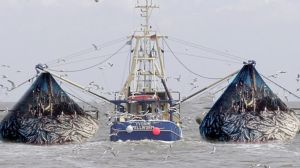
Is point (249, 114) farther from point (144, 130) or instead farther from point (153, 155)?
point (153, 155)

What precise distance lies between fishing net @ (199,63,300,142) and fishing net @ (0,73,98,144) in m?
9.04

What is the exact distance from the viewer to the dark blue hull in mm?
47188

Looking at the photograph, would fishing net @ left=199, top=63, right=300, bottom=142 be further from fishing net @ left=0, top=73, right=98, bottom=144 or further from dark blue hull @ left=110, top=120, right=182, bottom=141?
fishing net @ left=0, top=73, right=98, bottom=144

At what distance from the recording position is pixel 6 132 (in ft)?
173

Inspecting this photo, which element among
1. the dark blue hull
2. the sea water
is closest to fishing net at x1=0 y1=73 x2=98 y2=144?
the sea water

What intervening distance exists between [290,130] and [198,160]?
38.5ft

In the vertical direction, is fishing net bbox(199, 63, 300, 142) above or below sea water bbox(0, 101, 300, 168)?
above

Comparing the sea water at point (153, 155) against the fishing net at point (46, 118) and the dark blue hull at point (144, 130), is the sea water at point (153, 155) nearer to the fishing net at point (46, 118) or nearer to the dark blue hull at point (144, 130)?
the dark blue hull at point (144, 130)

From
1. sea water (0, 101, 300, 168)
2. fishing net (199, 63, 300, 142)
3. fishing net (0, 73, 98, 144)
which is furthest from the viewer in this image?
fishing net (0, 73, 98, 144)

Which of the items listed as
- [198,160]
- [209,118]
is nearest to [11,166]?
[198,160]

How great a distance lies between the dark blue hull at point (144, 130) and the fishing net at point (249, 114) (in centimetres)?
428

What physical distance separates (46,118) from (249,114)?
13182 millimetres

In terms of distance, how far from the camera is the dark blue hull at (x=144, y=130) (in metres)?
47.2

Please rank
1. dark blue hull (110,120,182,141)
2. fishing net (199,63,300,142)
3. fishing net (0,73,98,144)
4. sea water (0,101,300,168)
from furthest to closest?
fishing net (0,73,98,144) < fishing net (199,63,300,142) < dark blue hull (110,120,182,141) < sea water (0,101,300,168)
